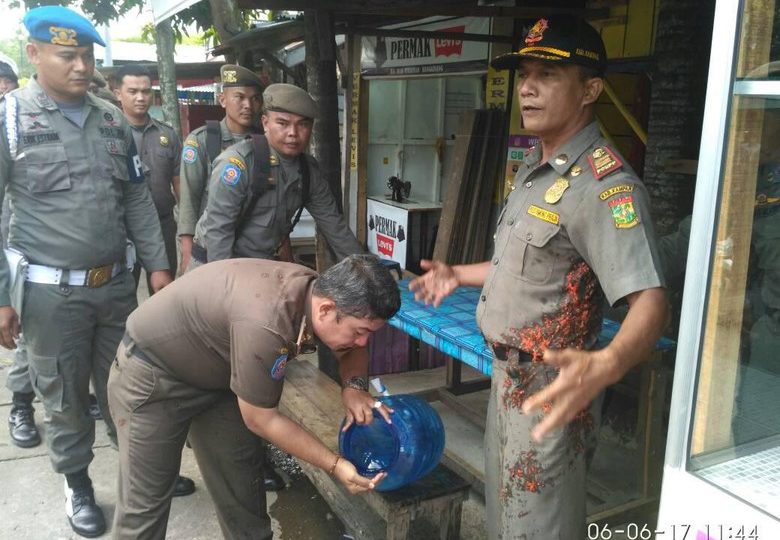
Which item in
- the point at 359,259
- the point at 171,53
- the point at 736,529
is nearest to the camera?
the point at 736,529

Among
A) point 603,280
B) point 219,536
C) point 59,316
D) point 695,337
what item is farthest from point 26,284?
point 695,337

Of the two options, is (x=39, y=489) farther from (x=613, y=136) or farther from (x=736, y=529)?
(x=613, y=136)

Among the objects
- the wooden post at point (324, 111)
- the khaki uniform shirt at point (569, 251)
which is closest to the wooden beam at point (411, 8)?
the wooden post at point (324, 111)

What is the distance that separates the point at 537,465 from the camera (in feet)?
6.38

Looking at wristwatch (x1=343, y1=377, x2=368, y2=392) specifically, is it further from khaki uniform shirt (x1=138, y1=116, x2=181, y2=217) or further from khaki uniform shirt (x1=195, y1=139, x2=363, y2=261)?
khaki uniform shirt (x1=138, y1=116, x2=181, y2=217)

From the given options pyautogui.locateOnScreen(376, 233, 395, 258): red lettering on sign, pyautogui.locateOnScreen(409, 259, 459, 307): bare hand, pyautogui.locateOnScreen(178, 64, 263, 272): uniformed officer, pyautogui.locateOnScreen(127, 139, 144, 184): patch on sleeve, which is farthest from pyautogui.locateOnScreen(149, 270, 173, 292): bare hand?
pyautogui.locateOnScreen(376, 233, 395, 258): red lettering on sign

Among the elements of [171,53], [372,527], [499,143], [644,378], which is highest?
[171,53]

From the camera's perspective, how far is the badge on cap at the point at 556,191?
6.21 ft

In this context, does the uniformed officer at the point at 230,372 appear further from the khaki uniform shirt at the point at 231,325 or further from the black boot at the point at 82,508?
the black boot at the point at 82,508

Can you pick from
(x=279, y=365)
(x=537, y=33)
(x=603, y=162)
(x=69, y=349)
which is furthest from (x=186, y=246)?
(x=603, y=162)

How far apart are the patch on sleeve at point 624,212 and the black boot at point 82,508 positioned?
2662 millimetres

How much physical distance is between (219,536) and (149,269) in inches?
54.3

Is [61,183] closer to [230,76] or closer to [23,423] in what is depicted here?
[230,76]

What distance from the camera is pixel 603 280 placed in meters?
1.71
